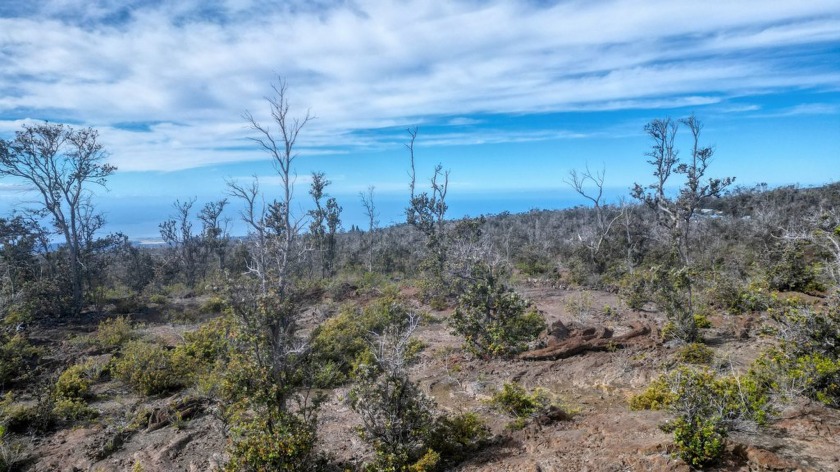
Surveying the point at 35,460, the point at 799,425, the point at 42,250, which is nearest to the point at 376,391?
the point at 799,425

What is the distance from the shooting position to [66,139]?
19.3 meters

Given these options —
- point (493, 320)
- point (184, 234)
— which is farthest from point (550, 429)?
point (184, 234)

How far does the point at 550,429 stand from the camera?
7.05 m

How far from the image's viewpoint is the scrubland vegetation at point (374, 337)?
6.28 m

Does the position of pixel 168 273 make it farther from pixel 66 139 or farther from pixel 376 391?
pixel 376 391

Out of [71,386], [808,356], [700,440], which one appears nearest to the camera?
[700,440]

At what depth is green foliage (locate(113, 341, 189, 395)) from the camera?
10.4 m

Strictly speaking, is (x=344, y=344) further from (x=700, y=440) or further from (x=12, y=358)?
(x=700, y=440)

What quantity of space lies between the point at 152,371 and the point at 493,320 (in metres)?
8.30

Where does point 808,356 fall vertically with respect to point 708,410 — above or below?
above

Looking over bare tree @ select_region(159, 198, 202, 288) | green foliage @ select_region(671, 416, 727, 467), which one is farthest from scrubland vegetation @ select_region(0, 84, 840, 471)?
bare tree @ select_region(159, 198, 202, 288)

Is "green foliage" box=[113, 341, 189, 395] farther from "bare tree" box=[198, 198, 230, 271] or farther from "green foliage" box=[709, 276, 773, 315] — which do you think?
"bare tree" box=[198, 198, 230, 271]

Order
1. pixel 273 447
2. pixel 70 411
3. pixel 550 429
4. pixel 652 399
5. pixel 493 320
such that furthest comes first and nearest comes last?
pixel 493 320 < pixel 70 411 < pixel 652 399 < pixel 550 429 < pixel 273 447

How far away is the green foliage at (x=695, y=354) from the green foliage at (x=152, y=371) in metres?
11.0
